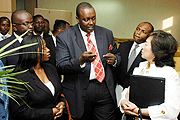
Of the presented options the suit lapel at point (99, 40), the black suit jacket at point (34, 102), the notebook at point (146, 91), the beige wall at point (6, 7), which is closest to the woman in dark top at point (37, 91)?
the black suit jacket at point (34, 102)

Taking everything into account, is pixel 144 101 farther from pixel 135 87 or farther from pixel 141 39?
pixel 141 39

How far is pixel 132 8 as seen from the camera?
7.25 meters

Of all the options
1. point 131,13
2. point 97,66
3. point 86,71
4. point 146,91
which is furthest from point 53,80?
point 131,13

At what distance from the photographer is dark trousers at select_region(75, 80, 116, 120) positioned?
1972 millimetres

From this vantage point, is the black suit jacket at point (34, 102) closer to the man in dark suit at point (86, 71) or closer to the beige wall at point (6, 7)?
the man in dark suit at point (86, 71)

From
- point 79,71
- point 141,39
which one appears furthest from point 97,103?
point 141,39

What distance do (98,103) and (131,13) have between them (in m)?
5.88

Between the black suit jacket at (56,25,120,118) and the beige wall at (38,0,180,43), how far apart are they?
17.5 ft

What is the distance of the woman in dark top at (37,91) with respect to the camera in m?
1.58

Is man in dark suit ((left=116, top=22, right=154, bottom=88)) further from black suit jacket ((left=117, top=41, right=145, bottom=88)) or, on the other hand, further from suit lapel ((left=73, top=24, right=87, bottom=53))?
suit lapel ((left=73, top=24, right=87, bottom=53))

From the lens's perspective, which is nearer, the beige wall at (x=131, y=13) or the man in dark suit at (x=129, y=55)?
the man in dark suit at (x=129, y=55)

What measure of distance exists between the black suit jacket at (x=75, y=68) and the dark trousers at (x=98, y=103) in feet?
0.15

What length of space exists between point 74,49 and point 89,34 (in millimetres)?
241

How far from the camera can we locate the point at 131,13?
728 cm
